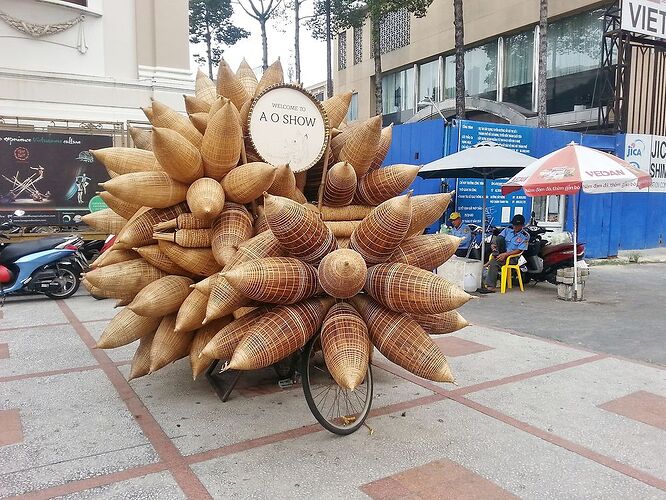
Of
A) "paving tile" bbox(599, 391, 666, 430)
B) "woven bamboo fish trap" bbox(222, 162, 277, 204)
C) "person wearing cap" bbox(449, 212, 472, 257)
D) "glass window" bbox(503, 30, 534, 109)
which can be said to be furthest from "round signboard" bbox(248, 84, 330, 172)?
"glass window" bbox(503, 30, 534, 109)

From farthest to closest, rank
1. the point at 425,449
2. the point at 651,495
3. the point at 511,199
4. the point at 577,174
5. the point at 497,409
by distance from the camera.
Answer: the point at 511,199 < the point at 577,174 < the point at 497,409 < the point at 425,449 < the point at 651,495

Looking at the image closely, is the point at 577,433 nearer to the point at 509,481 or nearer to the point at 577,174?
the point at 509,481

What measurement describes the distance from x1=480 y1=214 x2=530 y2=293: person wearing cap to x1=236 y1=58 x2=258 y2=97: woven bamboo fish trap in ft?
18.5

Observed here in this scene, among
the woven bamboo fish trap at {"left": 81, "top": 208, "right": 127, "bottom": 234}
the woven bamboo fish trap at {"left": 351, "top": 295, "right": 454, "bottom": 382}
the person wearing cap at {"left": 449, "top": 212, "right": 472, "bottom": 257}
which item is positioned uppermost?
the woven bamboo fish trap at {"left": 81, "top": 208, "right": 127, "bottom": 234}

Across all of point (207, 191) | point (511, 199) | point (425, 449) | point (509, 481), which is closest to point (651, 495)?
point (509, 481)

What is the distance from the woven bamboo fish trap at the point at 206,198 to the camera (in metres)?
3.70

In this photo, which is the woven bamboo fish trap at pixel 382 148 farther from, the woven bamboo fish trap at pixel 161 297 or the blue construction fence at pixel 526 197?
the blue construction fence at pixel 526 197

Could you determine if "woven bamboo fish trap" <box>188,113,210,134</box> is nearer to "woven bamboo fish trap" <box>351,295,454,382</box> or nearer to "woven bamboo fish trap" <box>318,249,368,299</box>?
"woven bamboo fish trap" <box>318,249,368,299</box>

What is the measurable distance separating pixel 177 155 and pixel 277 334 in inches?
58.9

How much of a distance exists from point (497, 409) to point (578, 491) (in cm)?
113

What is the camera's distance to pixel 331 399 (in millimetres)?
3916

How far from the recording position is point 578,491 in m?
2.91

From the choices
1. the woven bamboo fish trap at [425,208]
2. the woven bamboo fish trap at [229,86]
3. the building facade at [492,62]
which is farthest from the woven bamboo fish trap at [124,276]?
the building facade at [492,62]

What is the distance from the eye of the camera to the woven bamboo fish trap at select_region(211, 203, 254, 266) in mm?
3719
